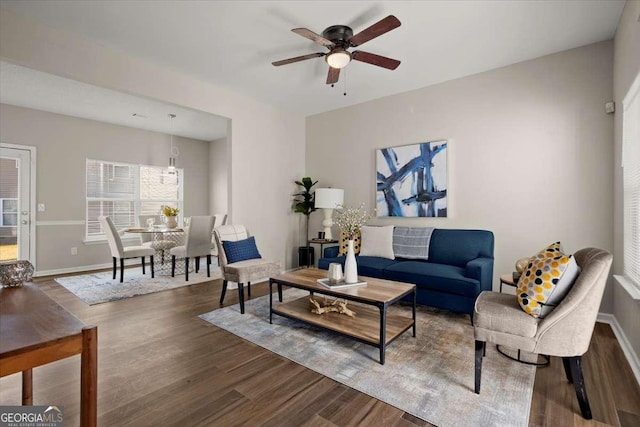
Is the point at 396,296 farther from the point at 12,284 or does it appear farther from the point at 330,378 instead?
the point at 12,284

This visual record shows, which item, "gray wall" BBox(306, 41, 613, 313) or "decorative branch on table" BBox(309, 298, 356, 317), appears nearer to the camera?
"decorative branch on table" BBox(309, 298, 356, 317)

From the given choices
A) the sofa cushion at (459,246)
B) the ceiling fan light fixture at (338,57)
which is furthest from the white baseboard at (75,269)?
the sofa cushion at (459,246)

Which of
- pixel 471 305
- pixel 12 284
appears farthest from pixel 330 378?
pixel 12 284

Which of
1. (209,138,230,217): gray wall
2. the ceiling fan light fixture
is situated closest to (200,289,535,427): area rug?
the ceiling fan light fixture

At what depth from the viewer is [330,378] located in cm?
208

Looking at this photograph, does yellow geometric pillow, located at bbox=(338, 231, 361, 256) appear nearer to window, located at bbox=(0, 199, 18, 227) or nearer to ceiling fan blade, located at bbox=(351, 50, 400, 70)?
ceiling fan blade, located at bbox=(351, 50, 400, 70)

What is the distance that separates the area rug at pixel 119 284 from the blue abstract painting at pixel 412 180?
3099mm

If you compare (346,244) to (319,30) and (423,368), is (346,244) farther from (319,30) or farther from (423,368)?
(319,30)

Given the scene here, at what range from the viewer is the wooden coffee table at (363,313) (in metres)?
2.27

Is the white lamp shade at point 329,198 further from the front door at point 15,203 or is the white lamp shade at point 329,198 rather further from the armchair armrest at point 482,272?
the front door at point 15,203

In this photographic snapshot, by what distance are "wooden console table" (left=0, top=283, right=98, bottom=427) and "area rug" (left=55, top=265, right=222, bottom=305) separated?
3272mm

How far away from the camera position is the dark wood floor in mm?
1693

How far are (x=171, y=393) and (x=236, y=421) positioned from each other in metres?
0.54

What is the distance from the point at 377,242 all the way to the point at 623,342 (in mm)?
2452
